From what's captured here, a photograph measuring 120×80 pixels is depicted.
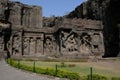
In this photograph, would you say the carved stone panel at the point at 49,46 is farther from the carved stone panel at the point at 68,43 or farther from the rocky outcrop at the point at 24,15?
the rocky outcrop at the point at 24,15

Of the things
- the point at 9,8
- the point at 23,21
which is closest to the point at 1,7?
the point at 9,8

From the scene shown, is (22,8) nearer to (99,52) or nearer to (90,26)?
(90,26)

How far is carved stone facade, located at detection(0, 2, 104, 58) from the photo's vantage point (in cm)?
3928

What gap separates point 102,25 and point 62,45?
8.97 m

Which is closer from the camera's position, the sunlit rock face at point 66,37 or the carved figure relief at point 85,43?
the sunlit rock face at point 66,37

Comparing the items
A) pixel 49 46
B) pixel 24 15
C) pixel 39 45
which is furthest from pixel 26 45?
pixel 24 15

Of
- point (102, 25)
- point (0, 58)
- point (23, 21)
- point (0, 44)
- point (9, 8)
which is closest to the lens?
point (0, 58)

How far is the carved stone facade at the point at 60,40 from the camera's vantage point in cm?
3928

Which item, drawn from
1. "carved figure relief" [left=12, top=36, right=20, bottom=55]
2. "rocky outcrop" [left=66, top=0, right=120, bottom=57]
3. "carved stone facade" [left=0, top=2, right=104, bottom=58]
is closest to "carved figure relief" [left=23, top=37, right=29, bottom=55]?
"carved stone facade" [left=0, top=2, right=104, bottom=58]

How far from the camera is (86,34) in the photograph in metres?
41.8

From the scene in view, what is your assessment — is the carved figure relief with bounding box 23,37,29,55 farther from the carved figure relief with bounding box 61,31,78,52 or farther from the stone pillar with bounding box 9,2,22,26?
the stone pillar with bounding box 9,2,22,26

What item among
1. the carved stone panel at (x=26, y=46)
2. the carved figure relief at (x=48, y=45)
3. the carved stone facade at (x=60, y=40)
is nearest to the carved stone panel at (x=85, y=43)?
the carved stone facade at (x=60, y=40)

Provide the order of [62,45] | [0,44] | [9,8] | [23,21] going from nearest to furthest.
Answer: [0,44] → [62,45] → [9,8] → [23,21]

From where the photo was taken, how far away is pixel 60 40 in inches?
1587
